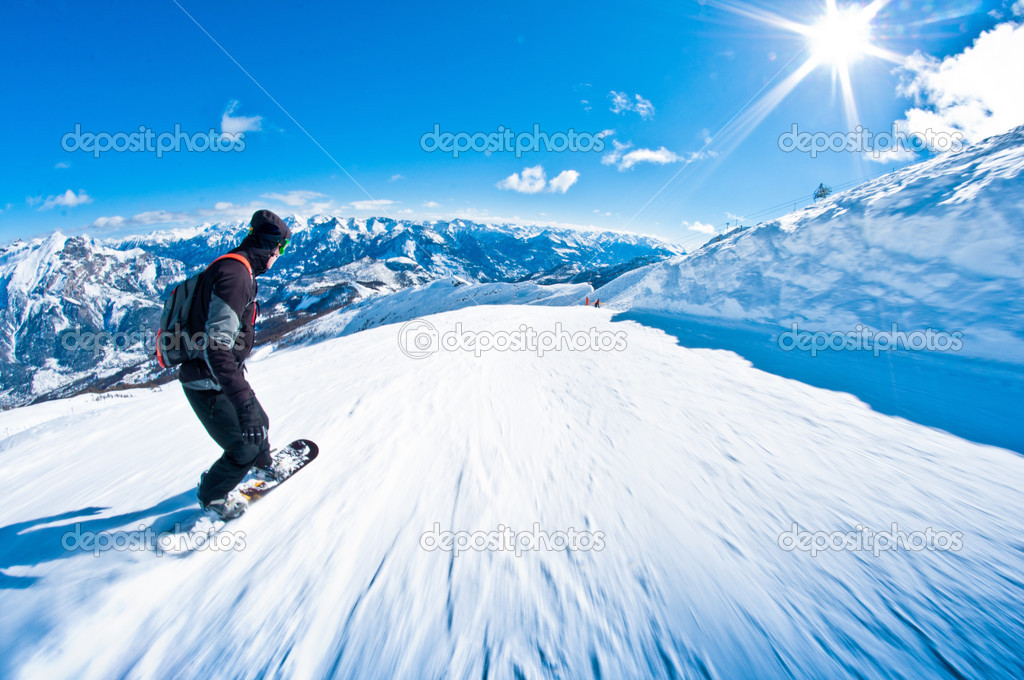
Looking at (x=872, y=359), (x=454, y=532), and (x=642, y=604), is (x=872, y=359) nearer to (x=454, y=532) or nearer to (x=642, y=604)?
(x=642, y=604)

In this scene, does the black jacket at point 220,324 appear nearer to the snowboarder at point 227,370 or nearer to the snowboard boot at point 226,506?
the snowboarder at point 227,370

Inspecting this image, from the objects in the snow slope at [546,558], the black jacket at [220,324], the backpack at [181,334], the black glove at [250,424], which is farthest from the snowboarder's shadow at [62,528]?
the backpack at [181,334]

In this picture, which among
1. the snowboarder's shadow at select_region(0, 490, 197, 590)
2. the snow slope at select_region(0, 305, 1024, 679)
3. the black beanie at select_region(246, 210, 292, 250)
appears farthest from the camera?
the black beanie at select_region(246, 210, 292, 250)

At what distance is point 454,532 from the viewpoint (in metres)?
3.33

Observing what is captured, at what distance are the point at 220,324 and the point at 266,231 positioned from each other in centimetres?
111

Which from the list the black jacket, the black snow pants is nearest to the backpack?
the black jacket

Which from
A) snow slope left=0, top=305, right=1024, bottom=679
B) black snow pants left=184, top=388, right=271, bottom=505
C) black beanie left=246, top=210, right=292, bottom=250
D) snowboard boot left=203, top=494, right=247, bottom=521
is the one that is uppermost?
black beanie left=246, top=210, right=292, bottom=250

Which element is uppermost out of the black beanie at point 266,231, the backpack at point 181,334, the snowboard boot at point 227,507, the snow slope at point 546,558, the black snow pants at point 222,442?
the black beanie at point 266,231

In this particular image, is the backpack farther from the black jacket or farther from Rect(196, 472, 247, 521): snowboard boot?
Rect(196, 472, 247, 521): snowboard boot

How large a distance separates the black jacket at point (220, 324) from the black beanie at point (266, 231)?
1.14ft

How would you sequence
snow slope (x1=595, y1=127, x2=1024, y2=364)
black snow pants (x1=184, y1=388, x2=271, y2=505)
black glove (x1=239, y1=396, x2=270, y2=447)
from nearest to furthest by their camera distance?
black snow pants (x1=184, y1=388, x2=271, y2=505) → black glove (x1=239, y1=396, x2=270, y2=447) → snow slope (x1=595, y1=127, x2=1024, y2=364)

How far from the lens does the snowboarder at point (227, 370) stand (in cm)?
319

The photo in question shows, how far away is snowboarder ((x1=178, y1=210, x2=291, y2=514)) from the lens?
319 cm

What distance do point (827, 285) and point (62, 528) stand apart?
56.1ft
